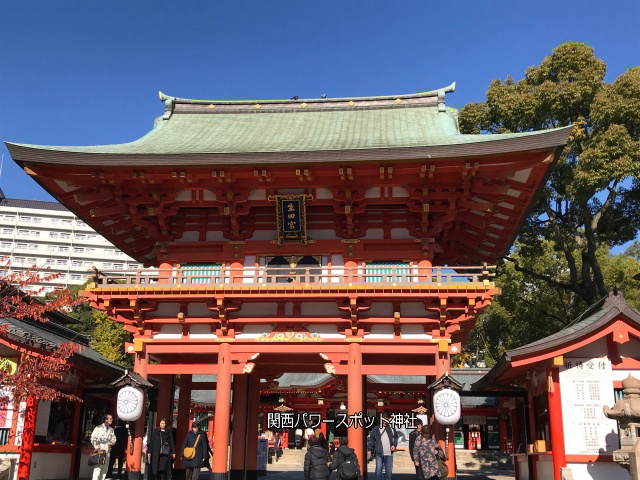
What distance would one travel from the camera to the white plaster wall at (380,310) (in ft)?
52.5

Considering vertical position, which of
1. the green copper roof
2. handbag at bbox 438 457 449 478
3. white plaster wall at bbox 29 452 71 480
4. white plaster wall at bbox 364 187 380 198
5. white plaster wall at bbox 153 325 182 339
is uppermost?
the green copper roof

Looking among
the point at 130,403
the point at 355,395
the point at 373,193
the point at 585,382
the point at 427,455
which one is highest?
the point at 373,193

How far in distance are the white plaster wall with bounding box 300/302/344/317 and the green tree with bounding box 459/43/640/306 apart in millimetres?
12089

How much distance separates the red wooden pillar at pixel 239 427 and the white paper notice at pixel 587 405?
9.74m

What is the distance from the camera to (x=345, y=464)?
10359mm

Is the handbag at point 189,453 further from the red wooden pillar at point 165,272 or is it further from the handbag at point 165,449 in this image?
the red wooden pillar at point 165,272

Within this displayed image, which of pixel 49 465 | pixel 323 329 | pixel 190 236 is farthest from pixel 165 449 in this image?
pixel 190 236

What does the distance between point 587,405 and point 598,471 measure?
57.2 inches

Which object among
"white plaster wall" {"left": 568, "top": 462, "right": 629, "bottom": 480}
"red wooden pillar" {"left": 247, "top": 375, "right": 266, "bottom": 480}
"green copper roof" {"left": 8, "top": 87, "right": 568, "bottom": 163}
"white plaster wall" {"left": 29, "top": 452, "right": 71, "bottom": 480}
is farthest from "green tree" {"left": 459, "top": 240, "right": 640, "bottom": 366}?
"white plaster wall" {"left": 29, "top": 452, "right": 71, "bottom": 480}

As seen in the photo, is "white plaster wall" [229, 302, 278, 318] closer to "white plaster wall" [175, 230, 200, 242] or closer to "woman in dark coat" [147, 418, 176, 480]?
"white plaster wall" [175, 230, 200, 242]

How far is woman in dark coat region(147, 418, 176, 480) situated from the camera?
14398 millimetres

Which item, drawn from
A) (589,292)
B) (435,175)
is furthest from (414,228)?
(589,292)

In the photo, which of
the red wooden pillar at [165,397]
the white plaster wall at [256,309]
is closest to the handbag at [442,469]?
the white plaster wall at [256,309]

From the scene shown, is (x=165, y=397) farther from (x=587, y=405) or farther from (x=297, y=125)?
(x=587, y=405)
